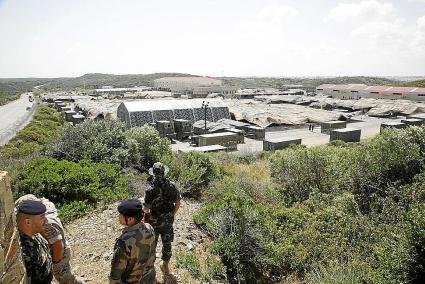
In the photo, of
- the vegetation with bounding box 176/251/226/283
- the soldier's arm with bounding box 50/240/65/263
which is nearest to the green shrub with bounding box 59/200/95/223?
the vegetation with bounding box 176/251/226/283

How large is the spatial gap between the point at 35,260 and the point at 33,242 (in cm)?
18

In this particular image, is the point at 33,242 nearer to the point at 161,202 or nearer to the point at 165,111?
the point at 161,202

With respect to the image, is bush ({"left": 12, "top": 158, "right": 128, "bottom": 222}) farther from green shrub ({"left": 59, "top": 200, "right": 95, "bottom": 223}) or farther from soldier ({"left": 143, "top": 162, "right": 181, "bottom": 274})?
soldier ({"left": 143, "top": 162, "right": 181, "bottom": 274})

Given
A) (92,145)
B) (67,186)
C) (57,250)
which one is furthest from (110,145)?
(57,250)

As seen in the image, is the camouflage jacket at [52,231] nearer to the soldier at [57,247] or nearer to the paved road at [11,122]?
the soldier at [57,247]

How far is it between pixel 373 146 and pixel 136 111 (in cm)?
2544

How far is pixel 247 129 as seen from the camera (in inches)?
1423

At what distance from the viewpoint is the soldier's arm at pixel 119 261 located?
12.8 ft

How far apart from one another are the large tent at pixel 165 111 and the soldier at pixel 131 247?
30633 millimetres

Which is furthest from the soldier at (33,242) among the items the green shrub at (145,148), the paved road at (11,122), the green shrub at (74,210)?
the paved road at (11,122)

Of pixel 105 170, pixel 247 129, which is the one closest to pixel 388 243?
pixel 105 170

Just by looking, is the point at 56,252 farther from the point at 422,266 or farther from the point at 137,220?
the point at 422,266

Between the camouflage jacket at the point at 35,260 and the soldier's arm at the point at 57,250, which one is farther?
the soldier's arm at the point at 57,250

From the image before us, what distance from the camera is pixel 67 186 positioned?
35.3 feet
